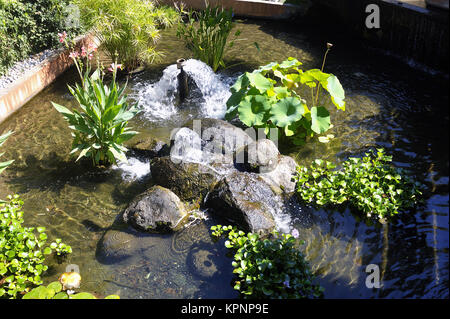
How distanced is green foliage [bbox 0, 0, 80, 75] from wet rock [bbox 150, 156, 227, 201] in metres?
3.99

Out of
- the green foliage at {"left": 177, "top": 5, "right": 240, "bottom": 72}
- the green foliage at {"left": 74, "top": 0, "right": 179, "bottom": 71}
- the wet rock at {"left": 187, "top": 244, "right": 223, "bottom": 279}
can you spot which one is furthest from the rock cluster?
the green foliage at {"left": 74, "top": 0, "right": 179, "bottom": 71}

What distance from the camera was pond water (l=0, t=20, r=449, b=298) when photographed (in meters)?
3.83

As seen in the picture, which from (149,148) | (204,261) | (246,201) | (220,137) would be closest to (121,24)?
(149,148)

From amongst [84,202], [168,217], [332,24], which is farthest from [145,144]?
[332,24]

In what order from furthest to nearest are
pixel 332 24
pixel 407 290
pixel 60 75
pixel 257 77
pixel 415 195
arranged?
pixel 332 24
pixel 60 75
pixel 257 77
pixel 415 195
pixel 407 290

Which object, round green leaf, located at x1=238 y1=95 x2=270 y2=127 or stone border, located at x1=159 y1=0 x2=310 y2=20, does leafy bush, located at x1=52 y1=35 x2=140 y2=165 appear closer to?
round green leaf, located at x1=238 y1=95 x2=270 y2=127

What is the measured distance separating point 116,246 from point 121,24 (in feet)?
15.4

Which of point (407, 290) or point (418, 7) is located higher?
point (418, 7)

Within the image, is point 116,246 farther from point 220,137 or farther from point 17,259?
point 220,137

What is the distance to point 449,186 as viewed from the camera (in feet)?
15.1

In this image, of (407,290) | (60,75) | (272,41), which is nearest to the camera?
(407,290)

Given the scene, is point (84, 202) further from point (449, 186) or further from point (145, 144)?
point (449, 186)

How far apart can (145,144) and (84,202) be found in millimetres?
1286

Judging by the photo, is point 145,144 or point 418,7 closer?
Result: point 145,144
